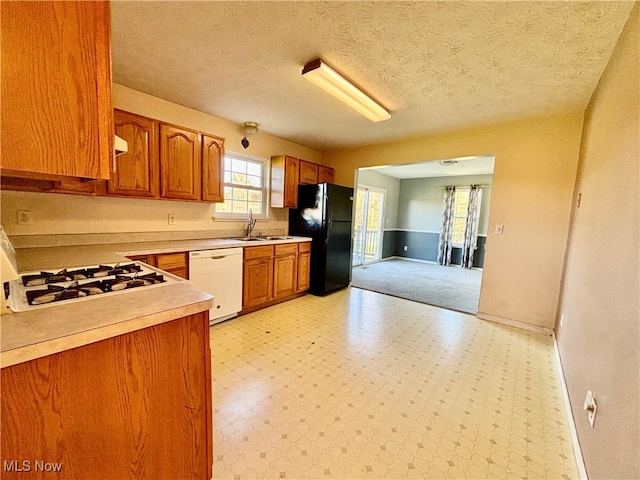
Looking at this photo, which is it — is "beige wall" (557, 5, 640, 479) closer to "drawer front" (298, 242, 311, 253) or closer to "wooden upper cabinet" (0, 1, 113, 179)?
"wooden upper cabinet" (0, 1, 113, 179)

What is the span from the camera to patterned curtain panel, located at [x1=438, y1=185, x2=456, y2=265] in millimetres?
7020

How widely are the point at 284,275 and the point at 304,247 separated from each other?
1.80 feet

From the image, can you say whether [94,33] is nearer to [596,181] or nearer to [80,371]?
[80,371]

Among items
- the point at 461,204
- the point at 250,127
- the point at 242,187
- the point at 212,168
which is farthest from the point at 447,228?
the point at 212,168

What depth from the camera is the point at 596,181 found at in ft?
6.04

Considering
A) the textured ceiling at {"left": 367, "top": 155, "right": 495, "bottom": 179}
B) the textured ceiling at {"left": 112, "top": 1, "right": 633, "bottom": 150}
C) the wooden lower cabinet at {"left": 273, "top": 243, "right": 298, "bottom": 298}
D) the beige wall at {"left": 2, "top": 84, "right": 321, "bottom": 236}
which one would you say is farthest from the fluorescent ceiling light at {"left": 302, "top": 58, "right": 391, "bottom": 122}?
the textured ceiling at {"left": 367, "top": 155, "right": 495, "bottom": 179}

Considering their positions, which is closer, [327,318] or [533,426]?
[533,426]

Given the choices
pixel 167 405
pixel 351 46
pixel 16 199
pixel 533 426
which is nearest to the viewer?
pixel 167 405

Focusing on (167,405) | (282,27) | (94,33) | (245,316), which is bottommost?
(245,316)

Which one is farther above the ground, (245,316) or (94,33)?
(94,33)

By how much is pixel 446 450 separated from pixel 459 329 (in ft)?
5.86

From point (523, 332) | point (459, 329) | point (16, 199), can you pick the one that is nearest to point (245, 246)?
point (16, 199)

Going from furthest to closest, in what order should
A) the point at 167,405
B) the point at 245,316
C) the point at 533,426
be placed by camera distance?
the point at 245,316 < the point at 533,426 < the point at 167,405

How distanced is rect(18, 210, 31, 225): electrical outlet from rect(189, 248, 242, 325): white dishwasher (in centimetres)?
124
